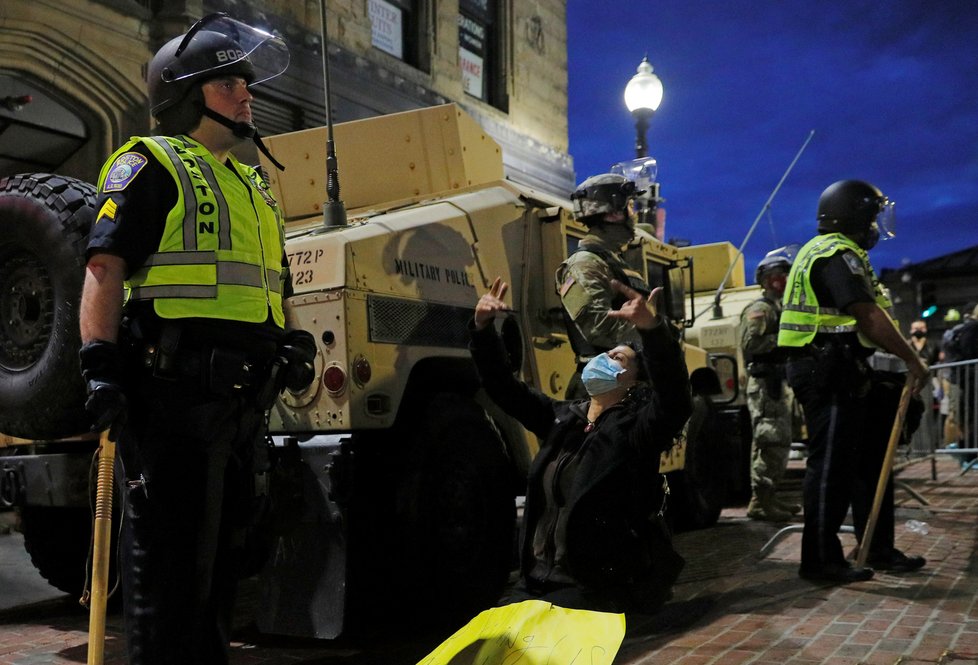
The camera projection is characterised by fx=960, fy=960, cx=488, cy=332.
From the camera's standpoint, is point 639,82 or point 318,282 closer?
point 318,282

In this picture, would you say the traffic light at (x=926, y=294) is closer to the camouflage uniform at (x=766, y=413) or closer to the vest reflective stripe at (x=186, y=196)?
the camouflage uniform at (x=766, y=413)

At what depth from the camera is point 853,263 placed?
5184mm

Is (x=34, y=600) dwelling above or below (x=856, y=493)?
below

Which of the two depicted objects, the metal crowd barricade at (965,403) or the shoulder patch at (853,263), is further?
the metal crowd barricade at (965,403)

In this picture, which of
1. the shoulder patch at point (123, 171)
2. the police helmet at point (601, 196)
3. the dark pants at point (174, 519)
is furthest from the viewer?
the police helmet at point (601, 196)

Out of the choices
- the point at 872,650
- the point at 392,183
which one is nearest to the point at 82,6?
the point at 392,183

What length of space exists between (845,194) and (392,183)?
263 centimetres

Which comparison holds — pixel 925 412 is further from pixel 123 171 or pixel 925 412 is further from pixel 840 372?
pixel 123 171

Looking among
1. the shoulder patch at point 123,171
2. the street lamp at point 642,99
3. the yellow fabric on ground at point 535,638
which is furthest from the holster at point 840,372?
the street lamp at point 642,99

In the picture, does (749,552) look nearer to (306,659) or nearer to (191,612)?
(306,659)

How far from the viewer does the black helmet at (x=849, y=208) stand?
5449mm

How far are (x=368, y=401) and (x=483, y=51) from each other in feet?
40.2

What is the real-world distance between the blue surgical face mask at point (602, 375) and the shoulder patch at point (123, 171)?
189 centimetres

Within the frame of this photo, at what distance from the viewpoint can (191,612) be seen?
2578 mm
